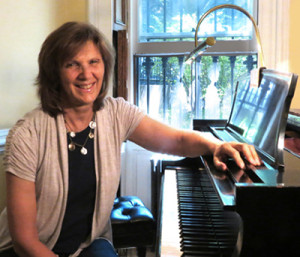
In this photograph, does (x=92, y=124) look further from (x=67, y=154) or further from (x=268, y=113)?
(x=268, y=113)

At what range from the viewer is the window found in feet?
10.0

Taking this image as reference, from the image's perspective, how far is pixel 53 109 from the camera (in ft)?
4.50

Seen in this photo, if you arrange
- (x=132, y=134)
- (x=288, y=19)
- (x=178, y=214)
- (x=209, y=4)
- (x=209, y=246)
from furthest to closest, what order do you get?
(x=209, y=4), (x=288, y=19), (x=132, y=134), (x=178, y=214), (x=209, y=246)

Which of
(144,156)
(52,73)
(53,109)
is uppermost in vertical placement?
(52,73)

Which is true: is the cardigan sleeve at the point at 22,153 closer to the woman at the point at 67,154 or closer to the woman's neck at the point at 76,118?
the woman at the point at 67,154

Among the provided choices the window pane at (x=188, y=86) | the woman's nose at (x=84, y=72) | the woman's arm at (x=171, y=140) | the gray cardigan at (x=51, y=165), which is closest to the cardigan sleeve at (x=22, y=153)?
the gray cardigan at (x=51, y=165)

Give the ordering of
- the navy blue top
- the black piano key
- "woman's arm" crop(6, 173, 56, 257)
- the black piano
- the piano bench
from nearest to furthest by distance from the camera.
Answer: the black piano, the black piano key, "woman's arm" crop(6, 173, 56, 257), the navy blue top, the piano bench

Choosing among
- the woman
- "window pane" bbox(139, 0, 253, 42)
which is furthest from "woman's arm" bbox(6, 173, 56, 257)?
"window pane" bbox(139, 0, 253, 42)

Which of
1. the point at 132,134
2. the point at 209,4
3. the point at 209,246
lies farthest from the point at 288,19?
the point at 209,246

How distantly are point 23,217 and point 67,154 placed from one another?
0.25 meters

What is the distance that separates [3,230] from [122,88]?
1.71m

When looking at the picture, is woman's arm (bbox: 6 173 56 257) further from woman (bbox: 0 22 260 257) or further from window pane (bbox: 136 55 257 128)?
window pane (bbox: 136 55 257 128)

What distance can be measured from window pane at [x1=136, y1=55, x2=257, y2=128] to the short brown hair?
176cm

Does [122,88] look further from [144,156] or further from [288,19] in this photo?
[288,19]
